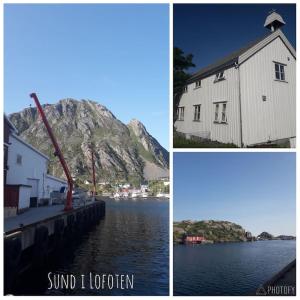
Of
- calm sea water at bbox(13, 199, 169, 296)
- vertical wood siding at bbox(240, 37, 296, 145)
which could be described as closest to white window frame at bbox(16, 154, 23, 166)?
calm sea water at bbox(13, 199, 169, 296)

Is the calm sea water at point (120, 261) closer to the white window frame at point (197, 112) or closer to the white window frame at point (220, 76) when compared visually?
the white window frame at point (197, 112)

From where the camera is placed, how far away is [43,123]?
1944cm

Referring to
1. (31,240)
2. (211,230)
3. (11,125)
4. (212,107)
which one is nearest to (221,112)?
(212,107)

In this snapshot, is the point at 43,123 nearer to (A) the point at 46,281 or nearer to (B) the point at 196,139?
(A) the point at 46,281

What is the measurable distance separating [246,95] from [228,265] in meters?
4.84

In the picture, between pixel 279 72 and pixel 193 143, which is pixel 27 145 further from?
pixel 279 72

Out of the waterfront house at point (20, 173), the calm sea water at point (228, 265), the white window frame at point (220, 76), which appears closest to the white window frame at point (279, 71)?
the white window frame at point (220, 76)

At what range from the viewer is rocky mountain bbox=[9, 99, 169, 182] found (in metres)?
17.3

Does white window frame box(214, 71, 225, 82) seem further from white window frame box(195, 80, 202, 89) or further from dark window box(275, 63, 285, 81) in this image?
dark window box(275, 63, 285, 81)

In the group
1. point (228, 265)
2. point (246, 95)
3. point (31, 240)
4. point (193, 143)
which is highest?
point (246, 95)

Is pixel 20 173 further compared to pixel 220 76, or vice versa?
pixel 20 173

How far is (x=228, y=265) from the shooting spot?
9.53 m

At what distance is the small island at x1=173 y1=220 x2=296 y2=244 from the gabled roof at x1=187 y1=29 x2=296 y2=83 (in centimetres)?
422

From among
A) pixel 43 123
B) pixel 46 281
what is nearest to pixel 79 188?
pixel 43 123
